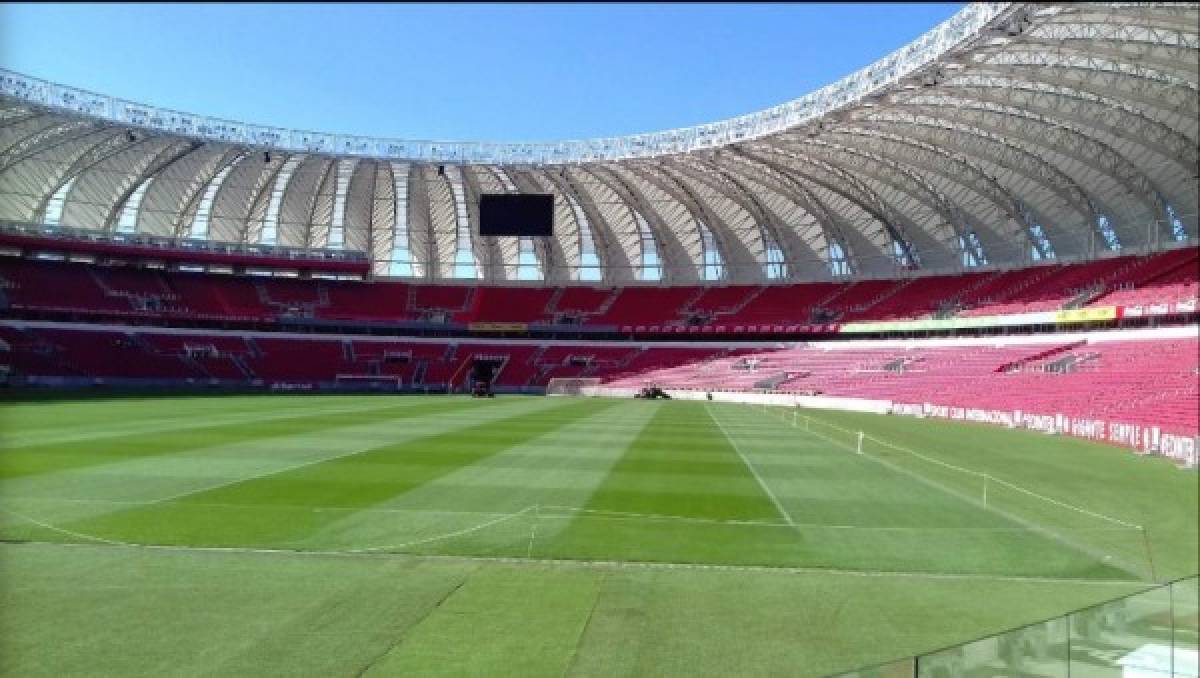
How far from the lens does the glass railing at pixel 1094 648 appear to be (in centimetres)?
557

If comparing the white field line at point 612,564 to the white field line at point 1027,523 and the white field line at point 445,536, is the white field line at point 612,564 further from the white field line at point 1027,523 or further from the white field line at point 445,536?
the white field line at point 1027,523

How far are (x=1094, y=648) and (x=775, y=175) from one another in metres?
58.0

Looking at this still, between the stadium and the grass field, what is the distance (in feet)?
0.31

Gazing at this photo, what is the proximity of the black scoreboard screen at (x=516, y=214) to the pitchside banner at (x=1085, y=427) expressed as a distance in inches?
1103

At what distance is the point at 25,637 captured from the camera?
923 cm

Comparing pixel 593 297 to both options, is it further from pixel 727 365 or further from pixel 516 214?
pixel 516 214

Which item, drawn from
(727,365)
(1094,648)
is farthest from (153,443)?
(727,365)

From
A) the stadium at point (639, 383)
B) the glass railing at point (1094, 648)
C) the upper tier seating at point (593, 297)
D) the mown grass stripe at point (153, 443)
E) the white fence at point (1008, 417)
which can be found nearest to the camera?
the glass railing at point (1094, 648)

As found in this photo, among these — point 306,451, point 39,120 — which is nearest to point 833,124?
point 306,451

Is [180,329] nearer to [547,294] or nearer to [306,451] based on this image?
[547,294]

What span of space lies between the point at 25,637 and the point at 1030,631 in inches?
407

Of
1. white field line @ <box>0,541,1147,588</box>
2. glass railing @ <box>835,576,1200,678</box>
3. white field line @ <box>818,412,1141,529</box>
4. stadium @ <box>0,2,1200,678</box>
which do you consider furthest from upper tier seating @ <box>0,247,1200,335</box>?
glass railing @ <box>835,576,1200,678</box>

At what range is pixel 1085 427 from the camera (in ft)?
119

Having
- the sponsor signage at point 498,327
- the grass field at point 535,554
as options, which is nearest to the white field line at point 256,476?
the grass field at point 535,554
